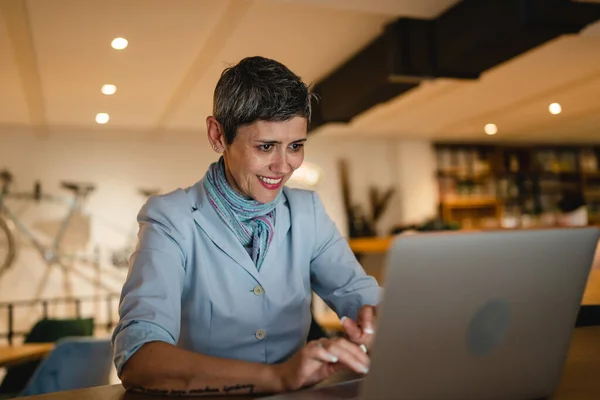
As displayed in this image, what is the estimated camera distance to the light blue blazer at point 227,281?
123 centimetres

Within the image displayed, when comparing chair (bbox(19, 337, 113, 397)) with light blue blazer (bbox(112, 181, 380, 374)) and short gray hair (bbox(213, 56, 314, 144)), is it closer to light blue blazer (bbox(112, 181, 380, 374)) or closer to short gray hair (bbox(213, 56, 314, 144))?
light blue blazer (bbox(112, 181, 380, 374))

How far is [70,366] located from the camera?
112 inches

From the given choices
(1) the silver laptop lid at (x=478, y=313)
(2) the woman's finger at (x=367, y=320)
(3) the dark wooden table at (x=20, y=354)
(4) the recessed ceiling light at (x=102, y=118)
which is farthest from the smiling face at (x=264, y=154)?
(4) the recessed ceiling light at (x=102, y=118)

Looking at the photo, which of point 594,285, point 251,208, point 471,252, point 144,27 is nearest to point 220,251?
point 251,208

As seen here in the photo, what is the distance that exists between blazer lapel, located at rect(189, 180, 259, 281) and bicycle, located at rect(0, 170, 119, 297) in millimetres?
5964

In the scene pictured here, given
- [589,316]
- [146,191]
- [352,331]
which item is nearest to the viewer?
[352,331]

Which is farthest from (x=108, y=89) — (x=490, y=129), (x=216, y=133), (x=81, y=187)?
(x=490, y=129)

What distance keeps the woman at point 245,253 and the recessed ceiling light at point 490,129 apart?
6.93 m

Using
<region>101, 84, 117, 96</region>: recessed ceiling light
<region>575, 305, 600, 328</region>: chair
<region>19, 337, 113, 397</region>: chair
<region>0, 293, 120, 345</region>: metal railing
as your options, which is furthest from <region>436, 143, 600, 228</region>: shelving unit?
<region>575, 305, 600, 328</region>: chair

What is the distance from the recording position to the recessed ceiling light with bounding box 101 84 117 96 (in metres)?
5.01

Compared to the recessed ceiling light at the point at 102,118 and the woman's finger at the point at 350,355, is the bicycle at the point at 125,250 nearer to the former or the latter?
the recessed ceiling light at the point at 102,118

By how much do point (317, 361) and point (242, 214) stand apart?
547 millimetres

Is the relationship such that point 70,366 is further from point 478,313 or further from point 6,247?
point 6,247

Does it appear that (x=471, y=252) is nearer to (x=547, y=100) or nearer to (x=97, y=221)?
(x=547, y=100)
